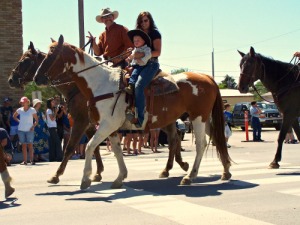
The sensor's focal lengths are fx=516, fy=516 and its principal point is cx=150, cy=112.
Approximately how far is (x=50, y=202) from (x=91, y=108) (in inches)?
70.6

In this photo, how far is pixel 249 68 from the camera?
11.1 m

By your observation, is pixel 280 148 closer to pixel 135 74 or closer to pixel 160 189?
pixel 160 189

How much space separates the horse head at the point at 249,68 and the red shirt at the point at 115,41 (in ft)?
8.90

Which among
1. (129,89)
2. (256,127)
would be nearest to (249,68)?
(129,89)

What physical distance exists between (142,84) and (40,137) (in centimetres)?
788

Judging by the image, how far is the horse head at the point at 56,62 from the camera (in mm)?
8609

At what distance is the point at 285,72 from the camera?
444 inches

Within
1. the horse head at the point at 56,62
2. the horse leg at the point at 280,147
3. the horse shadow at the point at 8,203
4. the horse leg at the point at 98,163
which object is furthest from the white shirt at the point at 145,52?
the horse leg at the point at 280,147

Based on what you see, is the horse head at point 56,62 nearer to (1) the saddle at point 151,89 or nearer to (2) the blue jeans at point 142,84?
(1) the saddle at point 151,89

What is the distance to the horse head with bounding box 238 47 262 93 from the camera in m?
11.1

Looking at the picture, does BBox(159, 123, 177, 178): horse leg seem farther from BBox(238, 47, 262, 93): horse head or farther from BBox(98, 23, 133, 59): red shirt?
BBox(238, 47, 262, 93): horse head

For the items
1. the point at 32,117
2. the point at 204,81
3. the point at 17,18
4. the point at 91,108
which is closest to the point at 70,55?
the point at 91,108

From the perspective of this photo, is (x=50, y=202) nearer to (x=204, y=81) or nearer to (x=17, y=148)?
(x=204, y=81)

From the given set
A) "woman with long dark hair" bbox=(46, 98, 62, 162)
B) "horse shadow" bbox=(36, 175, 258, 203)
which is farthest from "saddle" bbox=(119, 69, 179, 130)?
"woman with long dark hair" bbox=(46, 98, 62, 162)
